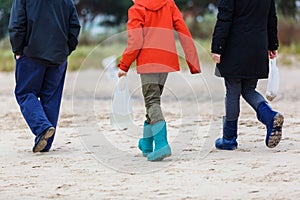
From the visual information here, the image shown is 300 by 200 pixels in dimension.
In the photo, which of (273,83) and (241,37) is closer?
(241,37)

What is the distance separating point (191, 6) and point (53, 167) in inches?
583

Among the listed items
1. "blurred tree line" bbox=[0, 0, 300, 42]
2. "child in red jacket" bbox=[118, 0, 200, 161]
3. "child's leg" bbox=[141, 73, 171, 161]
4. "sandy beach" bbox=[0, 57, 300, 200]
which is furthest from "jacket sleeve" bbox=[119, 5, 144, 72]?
"blurred tree line" bbox=[0, 0, 300, 42]

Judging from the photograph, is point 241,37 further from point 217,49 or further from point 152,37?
point 152,37

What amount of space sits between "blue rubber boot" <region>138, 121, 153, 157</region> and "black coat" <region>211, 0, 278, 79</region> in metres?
0.71

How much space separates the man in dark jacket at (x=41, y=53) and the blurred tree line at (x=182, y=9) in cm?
1124

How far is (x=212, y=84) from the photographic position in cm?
1248

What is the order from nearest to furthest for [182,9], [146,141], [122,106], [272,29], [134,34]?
1. [134,34]
2. [146,141]
3. [272,29]
4. [122,106]
5. [182,9]

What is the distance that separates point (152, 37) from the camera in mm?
5934

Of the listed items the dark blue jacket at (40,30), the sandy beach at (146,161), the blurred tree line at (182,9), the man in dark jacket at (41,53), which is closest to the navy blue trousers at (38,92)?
the man in dark jacket at (41,53)

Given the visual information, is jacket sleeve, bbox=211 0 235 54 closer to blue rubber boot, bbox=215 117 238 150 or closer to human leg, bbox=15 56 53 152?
blue rubber boot, bbox=215 117 238 150

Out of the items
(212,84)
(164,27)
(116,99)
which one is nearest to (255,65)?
(164,27)

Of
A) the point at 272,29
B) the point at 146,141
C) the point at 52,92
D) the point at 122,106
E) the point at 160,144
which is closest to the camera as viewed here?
the point at 160,144

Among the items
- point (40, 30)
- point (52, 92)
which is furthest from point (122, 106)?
point (40, 30)

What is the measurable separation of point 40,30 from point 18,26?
177mm
